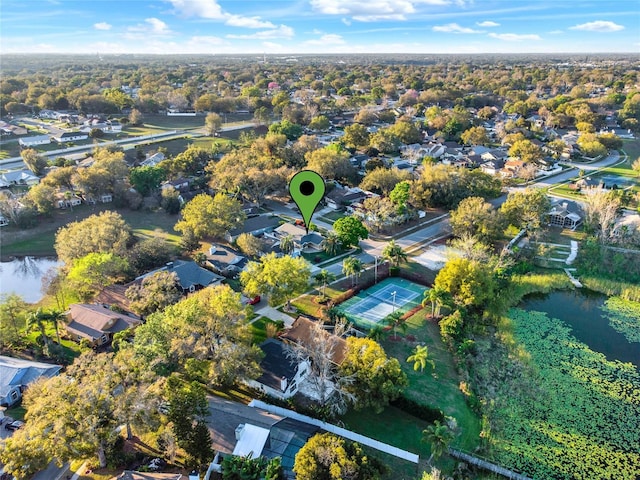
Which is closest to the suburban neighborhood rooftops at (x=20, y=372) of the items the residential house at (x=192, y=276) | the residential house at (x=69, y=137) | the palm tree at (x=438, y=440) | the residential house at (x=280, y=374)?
the residential house at (x=192, y=276)

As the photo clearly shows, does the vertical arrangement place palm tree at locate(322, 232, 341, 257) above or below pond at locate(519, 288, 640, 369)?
above

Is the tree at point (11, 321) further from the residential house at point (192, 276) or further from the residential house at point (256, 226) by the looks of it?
the residential house at point (256, 226)

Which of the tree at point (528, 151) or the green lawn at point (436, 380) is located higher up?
the tree at point (528, 151)

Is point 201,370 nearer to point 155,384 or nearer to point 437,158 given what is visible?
point 155,384

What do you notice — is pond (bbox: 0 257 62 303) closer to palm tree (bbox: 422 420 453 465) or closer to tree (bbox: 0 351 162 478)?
tree (bbox: 0 351 162 478)

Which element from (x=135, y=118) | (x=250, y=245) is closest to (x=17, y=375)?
(x=250, y=245)

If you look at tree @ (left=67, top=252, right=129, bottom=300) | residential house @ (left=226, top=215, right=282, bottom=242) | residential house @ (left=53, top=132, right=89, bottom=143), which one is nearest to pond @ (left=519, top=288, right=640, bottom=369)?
residential house @ (left=226, top=215, right=282, bottom=242)
